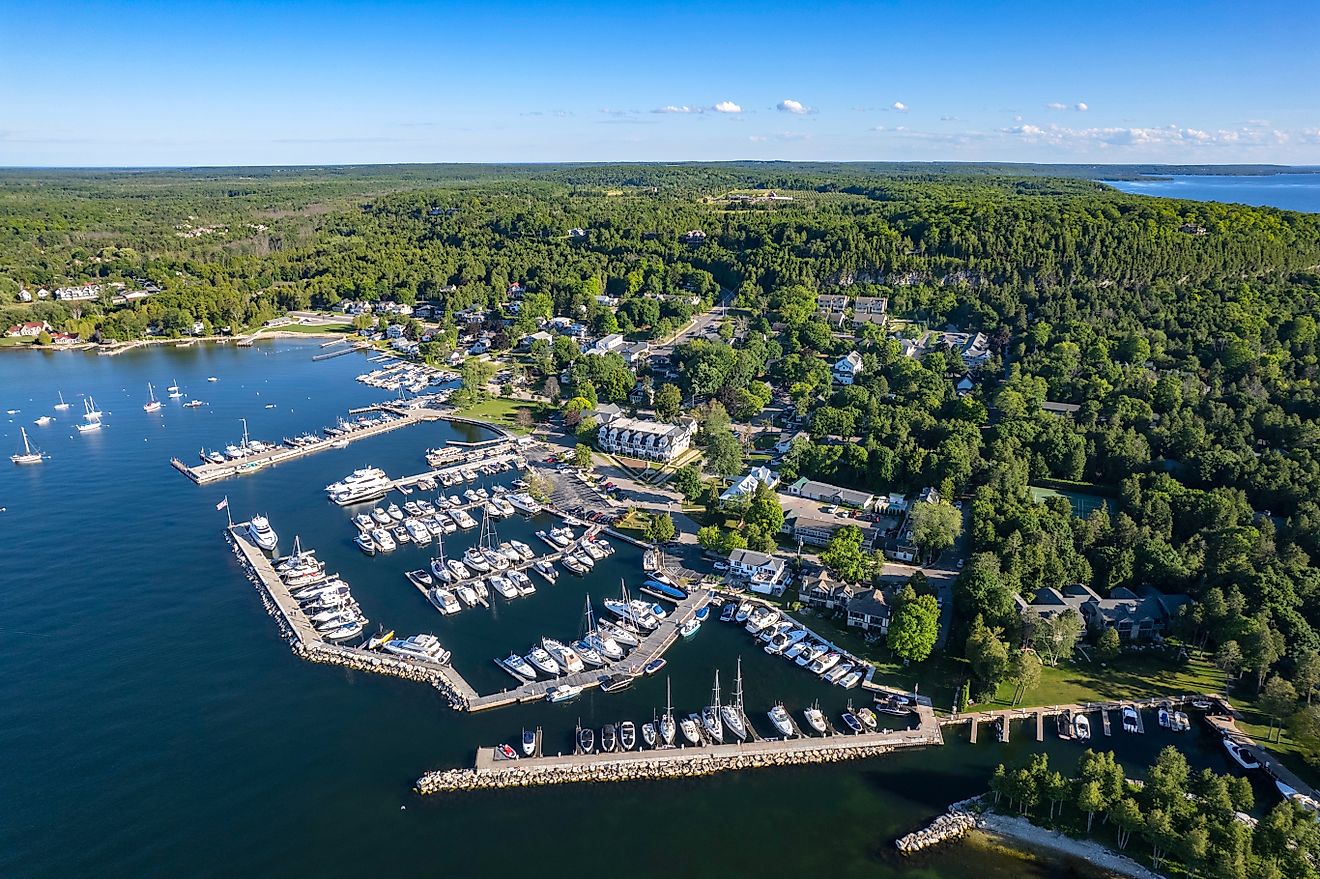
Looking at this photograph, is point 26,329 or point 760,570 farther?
point 26,329

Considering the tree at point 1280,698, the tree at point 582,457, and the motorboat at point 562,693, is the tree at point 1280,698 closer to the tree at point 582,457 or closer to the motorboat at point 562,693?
the motorboat at point 562,693

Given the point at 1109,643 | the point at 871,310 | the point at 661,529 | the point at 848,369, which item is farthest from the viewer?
the point at 871,310

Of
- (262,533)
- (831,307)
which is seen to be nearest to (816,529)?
(262,533)

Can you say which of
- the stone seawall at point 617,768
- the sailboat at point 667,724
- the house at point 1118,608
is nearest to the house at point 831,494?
the house at point 1118,608

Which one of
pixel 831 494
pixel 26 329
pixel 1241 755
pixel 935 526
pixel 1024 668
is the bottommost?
pixel 1241 755

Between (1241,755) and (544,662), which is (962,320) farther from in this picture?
(544,662)

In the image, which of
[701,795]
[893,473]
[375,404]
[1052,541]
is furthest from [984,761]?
[375,404]

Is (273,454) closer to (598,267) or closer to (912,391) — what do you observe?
(912,391)
